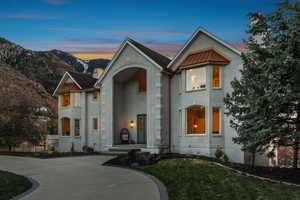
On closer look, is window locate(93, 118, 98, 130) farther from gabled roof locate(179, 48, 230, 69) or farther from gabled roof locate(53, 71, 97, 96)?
gabled roof locate(179, 48, 230, 69)

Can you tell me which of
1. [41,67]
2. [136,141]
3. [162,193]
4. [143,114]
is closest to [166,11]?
[143,114]

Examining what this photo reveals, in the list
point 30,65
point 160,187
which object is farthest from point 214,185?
point 30,65

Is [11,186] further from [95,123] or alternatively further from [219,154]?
[95,123]

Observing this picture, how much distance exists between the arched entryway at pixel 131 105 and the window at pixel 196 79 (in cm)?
506

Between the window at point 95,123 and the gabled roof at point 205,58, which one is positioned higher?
the gabled roof at point 205,58

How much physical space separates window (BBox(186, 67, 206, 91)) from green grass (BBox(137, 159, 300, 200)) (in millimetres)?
6981

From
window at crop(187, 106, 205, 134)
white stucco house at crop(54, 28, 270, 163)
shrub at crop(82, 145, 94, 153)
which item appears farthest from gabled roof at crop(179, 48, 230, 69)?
shrub at crop(82, 145, 94, 153)

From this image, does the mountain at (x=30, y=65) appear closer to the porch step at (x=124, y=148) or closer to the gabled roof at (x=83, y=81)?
the gabled roof at (x=83, y=81)

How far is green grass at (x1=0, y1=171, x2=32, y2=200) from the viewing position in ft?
27.6

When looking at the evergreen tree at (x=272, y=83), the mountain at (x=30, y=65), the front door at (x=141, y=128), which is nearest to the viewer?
the evergreen tree at (x=272, y=83)

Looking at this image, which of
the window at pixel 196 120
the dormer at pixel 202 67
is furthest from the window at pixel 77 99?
the window at pixel 196 120

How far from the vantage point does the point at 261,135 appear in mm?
10477

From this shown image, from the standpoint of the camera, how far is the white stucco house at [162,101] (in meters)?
17.9

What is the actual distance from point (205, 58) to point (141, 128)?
8603 millimetres
